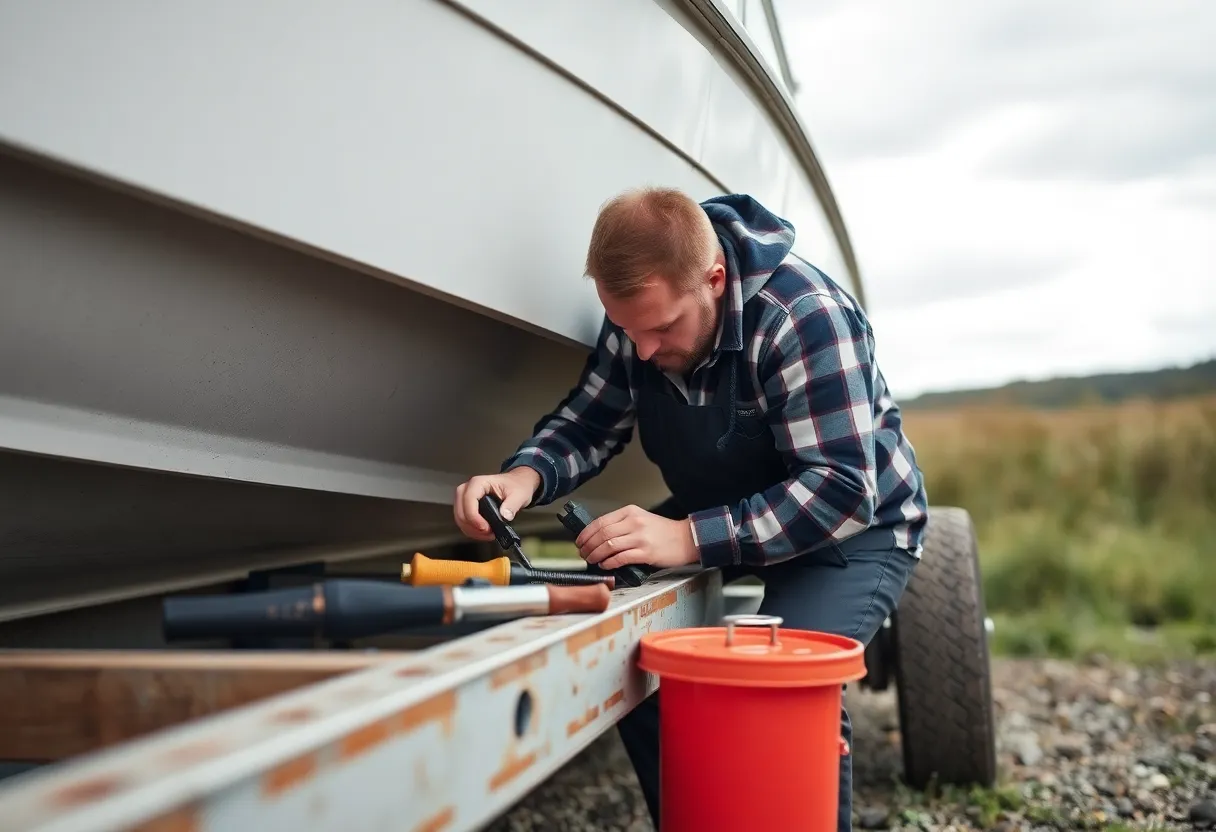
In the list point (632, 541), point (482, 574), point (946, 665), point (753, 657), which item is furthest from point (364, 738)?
point (946, 665)

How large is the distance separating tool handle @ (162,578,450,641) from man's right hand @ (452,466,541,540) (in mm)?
585

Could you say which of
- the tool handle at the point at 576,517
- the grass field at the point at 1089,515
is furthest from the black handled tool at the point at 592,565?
the grass field at the point at 1089,515

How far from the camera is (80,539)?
1.29m

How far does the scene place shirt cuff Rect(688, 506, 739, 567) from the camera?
1347 mm

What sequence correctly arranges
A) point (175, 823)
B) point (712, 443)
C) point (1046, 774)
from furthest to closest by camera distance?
point (1046, 774) → point (712, 443) → point (175, 823)

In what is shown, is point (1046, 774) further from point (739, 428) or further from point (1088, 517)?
point (1088, 517)

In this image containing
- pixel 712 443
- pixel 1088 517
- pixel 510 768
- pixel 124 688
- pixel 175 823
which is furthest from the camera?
pixel 1088 517

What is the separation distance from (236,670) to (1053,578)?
15.9ft

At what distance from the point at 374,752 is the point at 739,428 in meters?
1.01

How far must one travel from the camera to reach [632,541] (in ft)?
4.27

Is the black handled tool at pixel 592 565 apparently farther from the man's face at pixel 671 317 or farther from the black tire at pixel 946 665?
the black tire at pixel 946 665

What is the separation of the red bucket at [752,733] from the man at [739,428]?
320mm

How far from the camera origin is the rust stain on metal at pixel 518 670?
703 millimetres

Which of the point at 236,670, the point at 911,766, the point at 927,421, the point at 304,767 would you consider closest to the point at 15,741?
the point at 236,670
